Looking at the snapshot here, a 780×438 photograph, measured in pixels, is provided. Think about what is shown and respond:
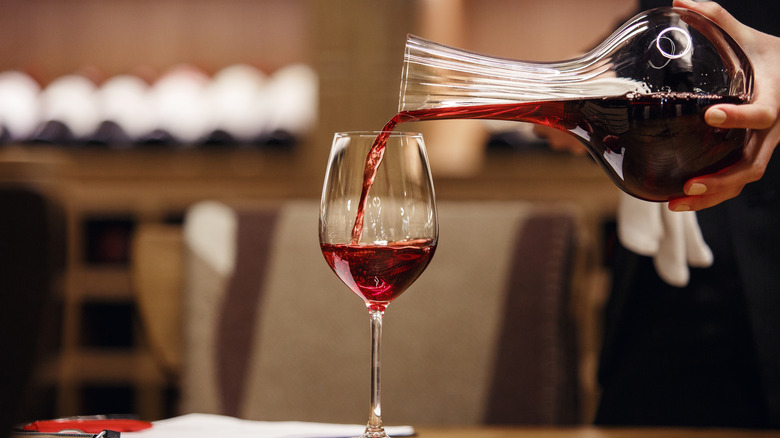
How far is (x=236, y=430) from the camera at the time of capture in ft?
2.14

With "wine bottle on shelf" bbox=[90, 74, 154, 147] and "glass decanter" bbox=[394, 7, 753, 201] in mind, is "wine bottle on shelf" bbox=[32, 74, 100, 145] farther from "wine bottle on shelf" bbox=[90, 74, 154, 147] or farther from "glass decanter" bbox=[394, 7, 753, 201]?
"glass decanter" bbox=[394, 7, 753, 201]

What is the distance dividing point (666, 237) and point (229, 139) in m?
1.67

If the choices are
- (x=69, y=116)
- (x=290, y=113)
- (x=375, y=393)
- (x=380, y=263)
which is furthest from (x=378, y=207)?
(x=69, y=116)

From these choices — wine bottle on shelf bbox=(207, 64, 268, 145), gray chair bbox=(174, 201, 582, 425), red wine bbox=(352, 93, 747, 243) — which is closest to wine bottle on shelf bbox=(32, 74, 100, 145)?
wine bottle on shelf bbox=(207, 64, 268, 145)

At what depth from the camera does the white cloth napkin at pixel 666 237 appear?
90 centimetres

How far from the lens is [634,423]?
3.30 ft

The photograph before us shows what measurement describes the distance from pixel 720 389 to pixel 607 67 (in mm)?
514

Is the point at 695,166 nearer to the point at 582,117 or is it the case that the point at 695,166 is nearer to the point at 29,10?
the point at 582,117

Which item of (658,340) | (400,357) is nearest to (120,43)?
(400,357)

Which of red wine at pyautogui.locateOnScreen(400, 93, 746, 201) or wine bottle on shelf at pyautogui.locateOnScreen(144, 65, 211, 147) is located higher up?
wine bottle on shelf at pyautogui.locateOnScreen(144, 65, 211, 147)

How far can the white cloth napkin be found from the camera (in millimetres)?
895

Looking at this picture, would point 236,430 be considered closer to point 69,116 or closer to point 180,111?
point 180,111

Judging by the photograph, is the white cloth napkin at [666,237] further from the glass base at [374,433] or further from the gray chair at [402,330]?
the glass base at [374,433]

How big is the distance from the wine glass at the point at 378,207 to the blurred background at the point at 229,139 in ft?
5.20
